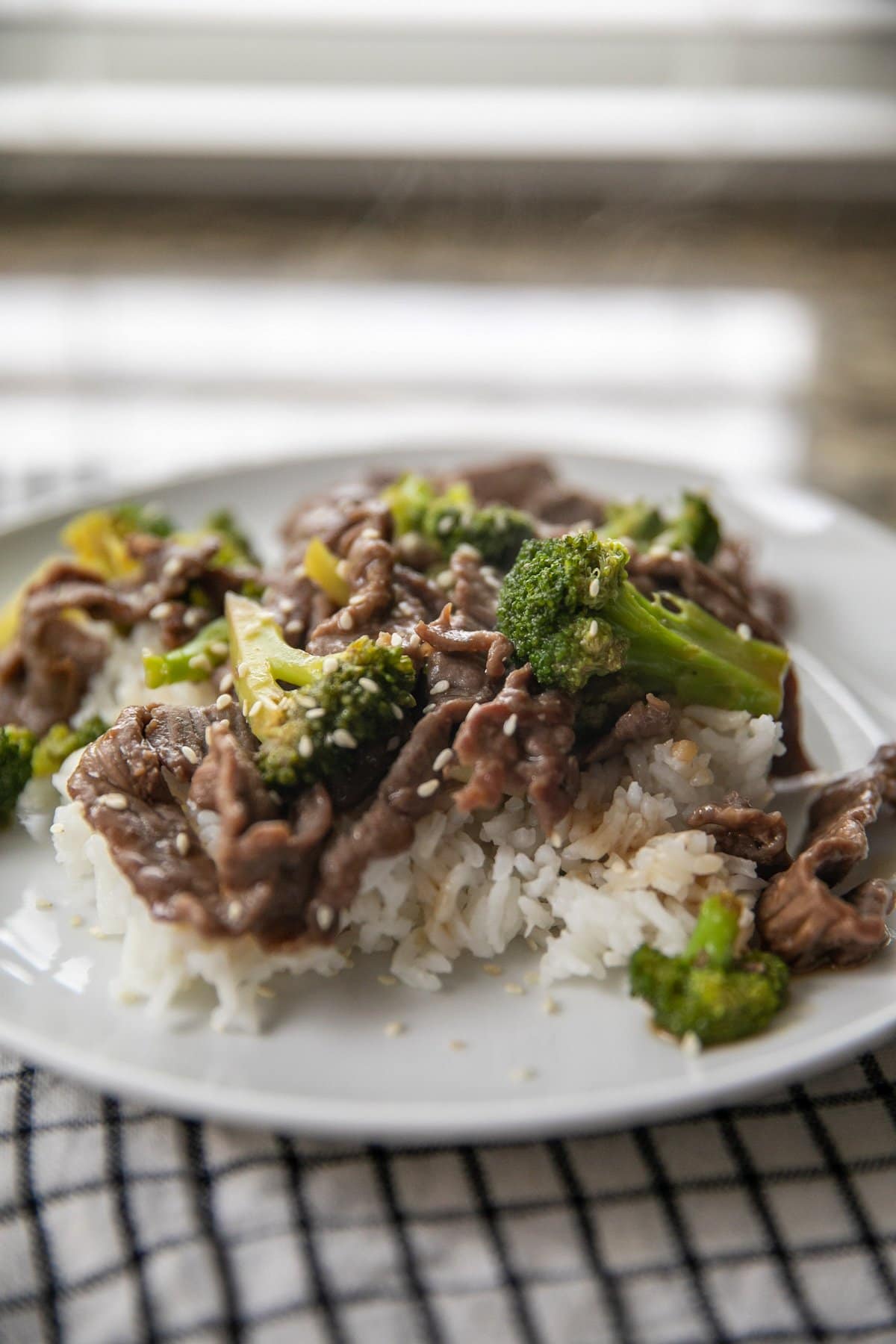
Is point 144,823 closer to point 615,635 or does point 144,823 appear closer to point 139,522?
point 615,635

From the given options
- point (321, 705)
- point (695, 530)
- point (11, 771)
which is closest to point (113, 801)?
point (321, 705)

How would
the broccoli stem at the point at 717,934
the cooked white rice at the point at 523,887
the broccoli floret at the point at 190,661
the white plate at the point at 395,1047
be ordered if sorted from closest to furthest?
the white plate at the point at 395,1047 < the broccoli stem at the point at 717,934 < the cooked white rice at the point at 523,887 < the broccoli floret at the point at 190,661

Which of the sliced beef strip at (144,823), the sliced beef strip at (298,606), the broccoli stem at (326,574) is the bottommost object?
the sliced beef strip at (144,823)

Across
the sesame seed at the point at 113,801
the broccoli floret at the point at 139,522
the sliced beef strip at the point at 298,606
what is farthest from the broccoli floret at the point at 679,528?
the sesame seed at the point at 113,801

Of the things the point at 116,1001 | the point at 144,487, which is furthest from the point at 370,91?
the point at 116,1001

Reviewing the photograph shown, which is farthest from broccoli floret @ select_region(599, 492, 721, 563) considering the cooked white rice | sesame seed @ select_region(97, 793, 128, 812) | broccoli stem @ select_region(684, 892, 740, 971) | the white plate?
sesame seed @ select_region(97, 793, 128, 812)

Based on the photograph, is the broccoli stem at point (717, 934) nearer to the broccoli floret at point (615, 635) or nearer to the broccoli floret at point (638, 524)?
the broccoli floret at point (615, 635)
